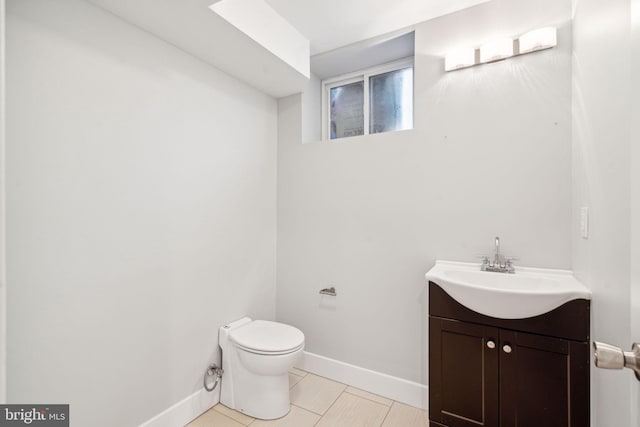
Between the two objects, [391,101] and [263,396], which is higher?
[391,101]

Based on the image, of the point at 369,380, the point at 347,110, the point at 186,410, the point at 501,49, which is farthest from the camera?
the point at 347,110

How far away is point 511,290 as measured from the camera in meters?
1.28

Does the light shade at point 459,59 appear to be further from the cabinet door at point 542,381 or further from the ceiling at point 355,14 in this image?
the cabinet door at point 542,381

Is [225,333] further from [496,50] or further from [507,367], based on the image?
[496,50]

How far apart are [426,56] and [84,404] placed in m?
2.68

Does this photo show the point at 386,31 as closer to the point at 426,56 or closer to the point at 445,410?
the point at 426,56

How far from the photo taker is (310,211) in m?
2.41

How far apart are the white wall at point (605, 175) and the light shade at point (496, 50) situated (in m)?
0.29

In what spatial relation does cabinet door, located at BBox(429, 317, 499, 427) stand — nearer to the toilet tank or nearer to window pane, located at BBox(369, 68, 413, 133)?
the toilet tank

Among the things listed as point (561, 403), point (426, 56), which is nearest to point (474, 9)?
point (426, 56)

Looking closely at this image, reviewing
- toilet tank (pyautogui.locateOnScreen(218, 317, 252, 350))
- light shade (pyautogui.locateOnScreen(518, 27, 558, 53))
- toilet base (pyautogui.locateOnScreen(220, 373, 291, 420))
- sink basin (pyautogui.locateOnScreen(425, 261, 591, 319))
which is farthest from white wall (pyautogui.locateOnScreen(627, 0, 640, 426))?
toilet tank (pyautogui.locateOnScreen(218, 317, 252, 350))

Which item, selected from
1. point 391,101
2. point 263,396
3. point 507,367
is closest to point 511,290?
point 507,367

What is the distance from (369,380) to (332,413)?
373 millimetres

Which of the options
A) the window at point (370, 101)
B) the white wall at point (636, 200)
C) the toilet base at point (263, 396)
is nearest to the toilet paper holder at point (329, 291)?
the toilet base at point (263, 396)
